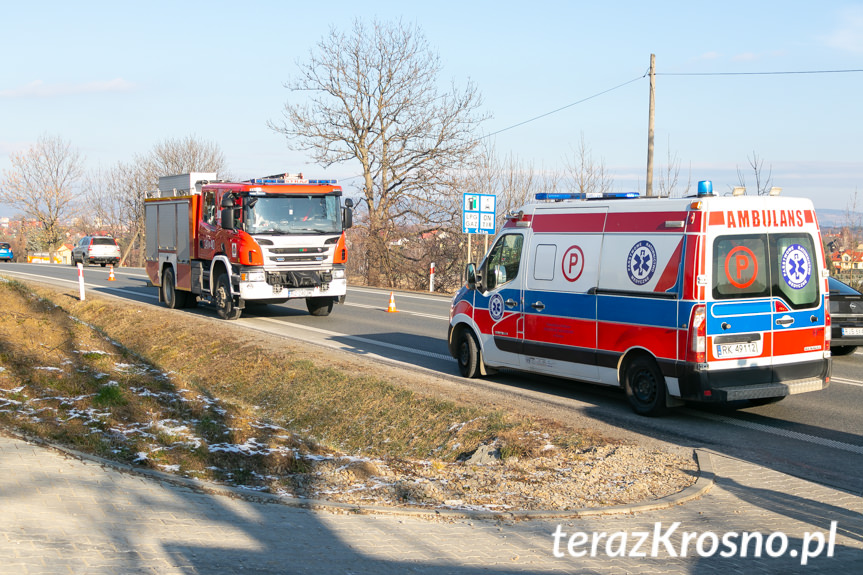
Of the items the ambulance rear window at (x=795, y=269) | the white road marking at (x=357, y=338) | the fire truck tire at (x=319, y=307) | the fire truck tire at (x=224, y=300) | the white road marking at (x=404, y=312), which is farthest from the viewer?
the fire truck tire at (x=319, y=307)

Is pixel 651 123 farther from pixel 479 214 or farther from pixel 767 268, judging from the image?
pixel 767 268

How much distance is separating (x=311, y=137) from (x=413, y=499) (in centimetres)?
3438

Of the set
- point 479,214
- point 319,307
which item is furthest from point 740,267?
point 479,214

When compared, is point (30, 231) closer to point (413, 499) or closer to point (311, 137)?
point (311, 137)

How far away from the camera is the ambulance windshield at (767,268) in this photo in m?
8.65

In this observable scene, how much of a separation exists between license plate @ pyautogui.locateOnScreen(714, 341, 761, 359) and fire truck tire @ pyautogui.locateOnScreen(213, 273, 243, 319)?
40.2ft

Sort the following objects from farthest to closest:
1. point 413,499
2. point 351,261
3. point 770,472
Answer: point 351,261, point 770,472, point 413,499

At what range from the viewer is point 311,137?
1545 inches

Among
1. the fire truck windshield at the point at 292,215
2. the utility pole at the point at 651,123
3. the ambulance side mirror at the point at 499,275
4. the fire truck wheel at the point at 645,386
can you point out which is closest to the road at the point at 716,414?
the fire truck wheel at the point at 645,386

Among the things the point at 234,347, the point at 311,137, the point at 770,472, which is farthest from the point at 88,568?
the point at 311,137

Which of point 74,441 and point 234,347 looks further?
point 234,347

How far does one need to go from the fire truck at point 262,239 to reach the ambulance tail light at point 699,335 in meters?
10.7

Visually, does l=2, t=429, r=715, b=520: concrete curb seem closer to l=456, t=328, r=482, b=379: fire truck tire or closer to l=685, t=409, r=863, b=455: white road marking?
l=685, t=409, r=863, b=455: white road marking

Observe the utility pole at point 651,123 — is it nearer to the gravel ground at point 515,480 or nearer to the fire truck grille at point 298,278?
the fire truck grille at point 298,278
